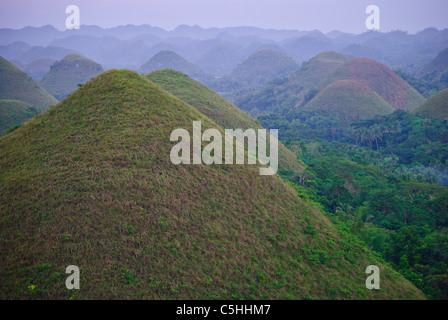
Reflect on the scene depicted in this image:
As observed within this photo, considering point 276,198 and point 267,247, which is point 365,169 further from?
point 267,247

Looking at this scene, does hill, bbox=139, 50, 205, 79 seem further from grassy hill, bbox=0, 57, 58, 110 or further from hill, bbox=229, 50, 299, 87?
grassy hill, bbox=0, 57, 58, 110

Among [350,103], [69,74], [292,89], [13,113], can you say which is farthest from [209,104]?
[69,74]

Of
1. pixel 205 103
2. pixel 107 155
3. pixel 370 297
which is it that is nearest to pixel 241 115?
pixel 205 103

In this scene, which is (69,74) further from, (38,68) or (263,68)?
(263,68)

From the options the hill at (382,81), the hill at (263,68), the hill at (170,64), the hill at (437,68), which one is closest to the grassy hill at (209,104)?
the hill at (382,81)

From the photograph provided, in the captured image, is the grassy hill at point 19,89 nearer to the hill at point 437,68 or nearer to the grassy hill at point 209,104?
the grassy hill at point 209,104
